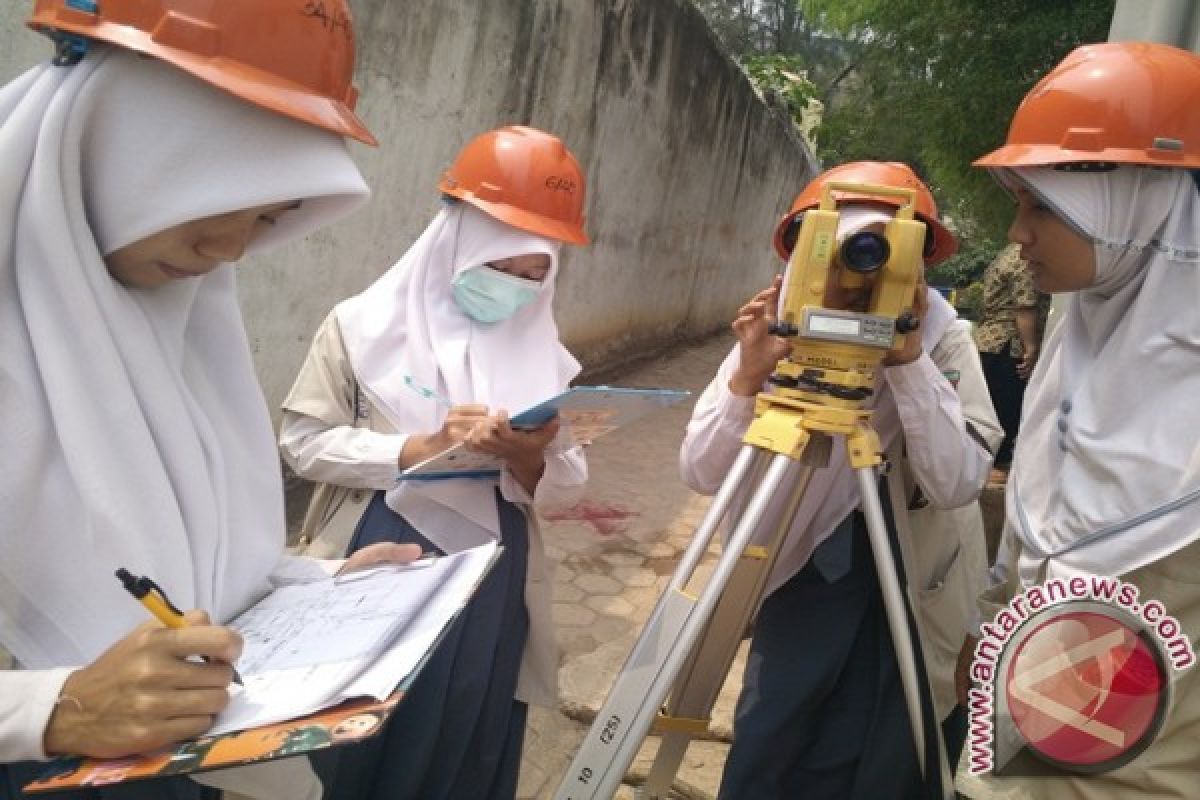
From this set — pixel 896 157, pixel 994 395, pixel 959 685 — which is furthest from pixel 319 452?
pixel 896 157

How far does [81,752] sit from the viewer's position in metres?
0.74

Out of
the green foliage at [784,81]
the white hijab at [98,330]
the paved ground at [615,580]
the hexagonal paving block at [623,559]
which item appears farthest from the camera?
Answer: the green foliage at [784,81]

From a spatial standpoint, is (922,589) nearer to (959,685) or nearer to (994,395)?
(959,685)

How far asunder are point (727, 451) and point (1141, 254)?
2.46ft

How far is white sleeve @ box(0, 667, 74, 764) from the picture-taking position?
0.74 metres

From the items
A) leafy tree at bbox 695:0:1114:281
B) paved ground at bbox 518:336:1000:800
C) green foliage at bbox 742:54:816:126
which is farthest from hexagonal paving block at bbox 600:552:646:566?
green foliage at bbox 742:54:816:126

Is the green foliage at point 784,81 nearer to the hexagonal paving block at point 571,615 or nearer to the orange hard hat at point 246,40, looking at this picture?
the hexagonal paving block at point 571,615

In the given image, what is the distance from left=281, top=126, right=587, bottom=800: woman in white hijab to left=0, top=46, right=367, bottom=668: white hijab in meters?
0.57

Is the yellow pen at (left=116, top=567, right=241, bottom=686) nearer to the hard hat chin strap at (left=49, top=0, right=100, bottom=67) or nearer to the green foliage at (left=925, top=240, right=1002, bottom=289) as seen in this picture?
the hard hat chin strap at (left=49, top=0, right=100, bottom=67)

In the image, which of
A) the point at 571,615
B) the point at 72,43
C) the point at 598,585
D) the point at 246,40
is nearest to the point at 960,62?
the point at 598,585

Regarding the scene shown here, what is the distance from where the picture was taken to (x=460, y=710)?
151cm

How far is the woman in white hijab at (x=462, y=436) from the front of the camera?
149cm

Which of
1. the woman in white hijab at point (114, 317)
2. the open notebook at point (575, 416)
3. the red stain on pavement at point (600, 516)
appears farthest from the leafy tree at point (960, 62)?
the woman in white hijab at point (114, 317)

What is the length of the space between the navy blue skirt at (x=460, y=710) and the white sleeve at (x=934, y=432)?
0.76 m
